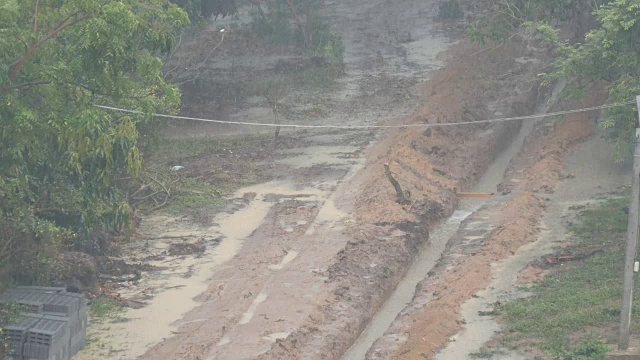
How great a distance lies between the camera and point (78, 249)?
22562 millimetres

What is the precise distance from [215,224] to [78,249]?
443 centimetres

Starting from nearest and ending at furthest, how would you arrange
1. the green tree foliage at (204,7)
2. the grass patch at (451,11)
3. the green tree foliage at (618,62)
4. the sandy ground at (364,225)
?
the sandy ground at (364,225) → the green tree foliage at (618,62) → the green tree foliage at (204,7) → the grass patch at (451,11)

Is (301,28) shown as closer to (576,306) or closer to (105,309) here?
(105,309)

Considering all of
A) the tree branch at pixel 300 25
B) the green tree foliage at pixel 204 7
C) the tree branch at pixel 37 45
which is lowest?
the tree branch at pixel 300 25

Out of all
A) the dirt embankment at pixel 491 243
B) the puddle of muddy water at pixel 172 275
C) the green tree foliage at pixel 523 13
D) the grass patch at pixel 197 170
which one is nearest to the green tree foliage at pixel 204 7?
the grass patch at pixel 197 170

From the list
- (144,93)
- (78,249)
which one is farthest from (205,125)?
(144,93)

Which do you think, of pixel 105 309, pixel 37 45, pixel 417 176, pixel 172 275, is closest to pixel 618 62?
pixel 417 176

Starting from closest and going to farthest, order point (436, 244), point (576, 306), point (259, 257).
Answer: point (576, 306) < point (259, 257) < point (436, 244)

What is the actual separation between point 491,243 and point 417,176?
208 inches

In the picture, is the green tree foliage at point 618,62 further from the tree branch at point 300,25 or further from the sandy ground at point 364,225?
the tree branch at point 300,25

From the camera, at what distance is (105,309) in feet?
67.2

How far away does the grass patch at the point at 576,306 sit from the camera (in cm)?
1736

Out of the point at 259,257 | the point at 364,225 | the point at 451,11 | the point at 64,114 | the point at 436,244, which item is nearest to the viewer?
the point at 64,114

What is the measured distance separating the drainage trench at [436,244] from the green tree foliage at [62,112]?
5314 mm
